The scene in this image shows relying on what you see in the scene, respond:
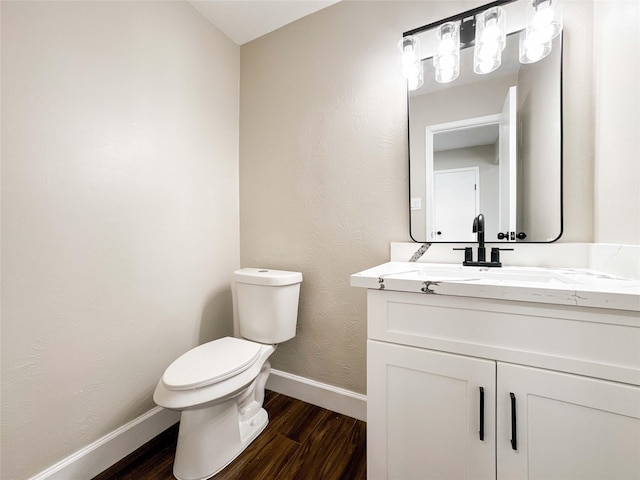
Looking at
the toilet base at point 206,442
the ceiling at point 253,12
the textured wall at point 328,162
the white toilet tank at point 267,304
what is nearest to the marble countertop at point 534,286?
the textured wall at point 328,162

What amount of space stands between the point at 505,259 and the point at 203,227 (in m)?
1.57

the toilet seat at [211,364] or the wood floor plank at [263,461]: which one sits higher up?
the toilet seat at [211,364]

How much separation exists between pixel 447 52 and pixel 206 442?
1999mm

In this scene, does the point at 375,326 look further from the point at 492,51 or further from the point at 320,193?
the point at 492,51

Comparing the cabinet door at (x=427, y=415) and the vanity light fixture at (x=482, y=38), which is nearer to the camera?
the cabinet door at (x=427, y=415)

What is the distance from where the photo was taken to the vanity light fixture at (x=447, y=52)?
1242 mm

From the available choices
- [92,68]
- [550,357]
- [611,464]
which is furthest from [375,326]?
[92,68]

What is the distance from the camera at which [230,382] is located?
1.13 m

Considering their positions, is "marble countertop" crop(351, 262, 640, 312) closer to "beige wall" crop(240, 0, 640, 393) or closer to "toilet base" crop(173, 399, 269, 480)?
"beige wall" crop(240, 0, 640, 393)

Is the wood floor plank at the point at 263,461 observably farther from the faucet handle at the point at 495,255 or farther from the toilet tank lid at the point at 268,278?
the faucet handle at the point at 495,255

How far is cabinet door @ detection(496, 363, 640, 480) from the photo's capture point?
0.65 metres

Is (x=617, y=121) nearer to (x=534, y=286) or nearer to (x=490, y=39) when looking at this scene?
(x=490, y=39)

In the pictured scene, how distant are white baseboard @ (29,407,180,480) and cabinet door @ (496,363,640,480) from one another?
1475mm

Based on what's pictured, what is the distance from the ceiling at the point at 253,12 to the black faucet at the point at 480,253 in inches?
56.4
